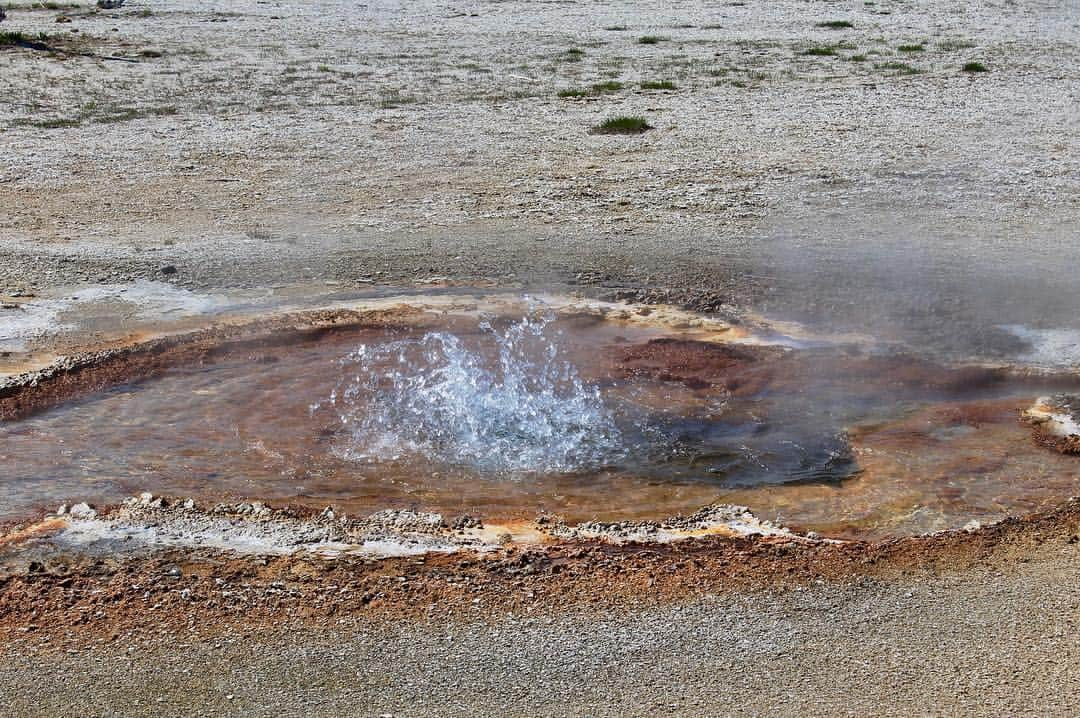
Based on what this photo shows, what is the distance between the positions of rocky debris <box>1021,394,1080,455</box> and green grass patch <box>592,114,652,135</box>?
703 centimetres

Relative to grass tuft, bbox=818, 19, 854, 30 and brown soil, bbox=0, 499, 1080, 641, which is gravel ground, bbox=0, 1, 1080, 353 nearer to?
grass tuft, bbox=818, 19, 854, 30

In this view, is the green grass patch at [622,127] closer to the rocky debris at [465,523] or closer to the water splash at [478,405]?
the water splash at [478,405]

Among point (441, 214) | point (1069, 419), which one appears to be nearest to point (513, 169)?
point (441, 214)

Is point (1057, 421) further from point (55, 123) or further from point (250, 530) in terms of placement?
point (55, 123)

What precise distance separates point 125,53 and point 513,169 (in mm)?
10304

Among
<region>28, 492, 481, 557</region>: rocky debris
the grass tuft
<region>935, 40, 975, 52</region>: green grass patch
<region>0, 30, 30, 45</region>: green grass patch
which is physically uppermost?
the grass tuft

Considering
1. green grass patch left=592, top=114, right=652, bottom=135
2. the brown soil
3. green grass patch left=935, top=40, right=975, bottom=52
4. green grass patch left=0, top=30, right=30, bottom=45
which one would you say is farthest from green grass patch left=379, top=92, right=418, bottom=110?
the brown soil

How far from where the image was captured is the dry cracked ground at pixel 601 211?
4223mm

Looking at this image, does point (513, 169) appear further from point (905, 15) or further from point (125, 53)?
point (905, 15)

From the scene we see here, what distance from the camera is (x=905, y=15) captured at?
22516mm

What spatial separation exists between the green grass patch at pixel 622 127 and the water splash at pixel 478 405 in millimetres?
5597

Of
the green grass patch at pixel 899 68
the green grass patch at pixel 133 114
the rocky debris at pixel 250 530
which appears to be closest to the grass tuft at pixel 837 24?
the green grass patch at pixel 899 68

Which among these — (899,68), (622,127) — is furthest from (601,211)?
(899,68)

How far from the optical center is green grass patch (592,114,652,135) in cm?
1305
